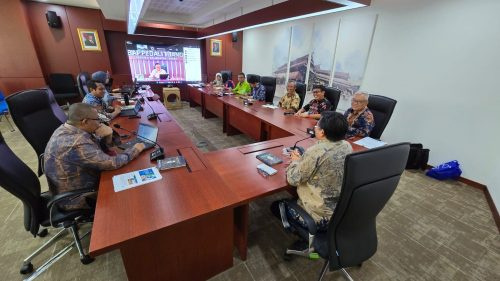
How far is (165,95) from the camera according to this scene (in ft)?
21.7

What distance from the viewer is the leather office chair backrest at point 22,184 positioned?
3.93 feet

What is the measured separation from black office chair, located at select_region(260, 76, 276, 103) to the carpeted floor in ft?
9.06

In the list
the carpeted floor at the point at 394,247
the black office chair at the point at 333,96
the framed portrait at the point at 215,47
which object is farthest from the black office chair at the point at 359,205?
the framed portrait at the point at 215,47

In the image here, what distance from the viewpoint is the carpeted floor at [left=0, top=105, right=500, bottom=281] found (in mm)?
1614

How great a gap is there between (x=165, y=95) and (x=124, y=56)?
185cm

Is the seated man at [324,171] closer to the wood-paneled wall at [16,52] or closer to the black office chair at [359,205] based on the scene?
the black office chair at [359,205]

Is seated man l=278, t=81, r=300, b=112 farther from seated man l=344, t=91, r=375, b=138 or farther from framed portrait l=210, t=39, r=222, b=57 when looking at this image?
framed portrait l=210, t=39, r=222, b=57

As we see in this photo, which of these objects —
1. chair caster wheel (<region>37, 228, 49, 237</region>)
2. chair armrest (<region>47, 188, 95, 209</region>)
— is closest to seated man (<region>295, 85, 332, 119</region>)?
chair armrest (<region>47, 188, 95, 209</region>)

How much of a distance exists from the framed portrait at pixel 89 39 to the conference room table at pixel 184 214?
19.7ft

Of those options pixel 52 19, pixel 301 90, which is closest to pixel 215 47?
pixel 52 19

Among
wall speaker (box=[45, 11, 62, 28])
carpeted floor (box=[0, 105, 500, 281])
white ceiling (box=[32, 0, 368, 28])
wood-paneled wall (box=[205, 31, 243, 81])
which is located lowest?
carpeted floor (box=[0, 105, 500, 281])

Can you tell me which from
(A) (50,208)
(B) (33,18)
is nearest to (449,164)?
(A) (50,208)

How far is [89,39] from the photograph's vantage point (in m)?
5.89

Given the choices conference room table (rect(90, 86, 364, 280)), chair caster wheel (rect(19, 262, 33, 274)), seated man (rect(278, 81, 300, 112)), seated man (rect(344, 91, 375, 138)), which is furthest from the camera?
seated man (rect(278, 81, 300, 112))
